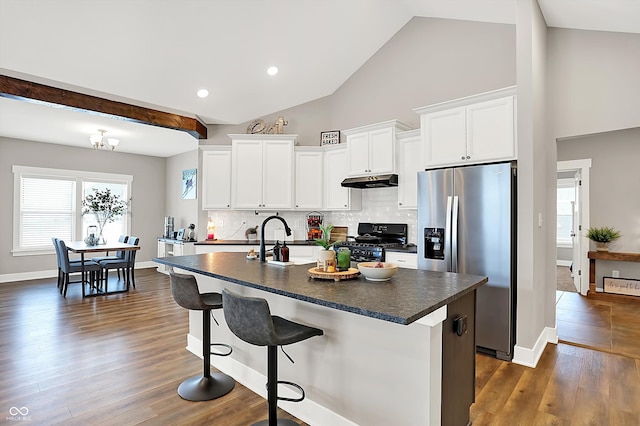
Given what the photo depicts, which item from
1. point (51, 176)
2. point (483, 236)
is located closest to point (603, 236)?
point (483, 236)

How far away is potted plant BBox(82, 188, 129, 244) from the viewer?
7.47 m

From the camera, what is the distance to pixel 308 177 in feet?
17.6

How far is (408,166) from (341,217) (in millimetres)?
1535

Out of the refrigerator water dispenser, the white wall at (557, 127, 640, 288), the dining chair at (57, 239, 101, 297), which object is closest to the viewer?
the refrigerator water dispenser

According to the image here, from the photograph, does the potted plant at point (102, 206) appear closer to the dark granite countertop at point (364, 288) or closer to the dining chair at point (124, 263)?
the dining chair at point (124, 263)

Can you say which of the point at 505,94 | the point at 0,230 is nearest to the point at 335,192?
the point at 505,94

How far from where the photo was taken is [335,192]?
17.0ft

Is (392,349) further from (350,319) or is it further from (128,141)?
(128,141)

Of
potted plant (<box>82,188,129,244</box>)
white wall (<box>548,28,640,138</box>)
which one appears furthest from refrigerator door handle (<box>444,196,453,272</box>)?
potted plant (<box>82,188,129,244</box>)

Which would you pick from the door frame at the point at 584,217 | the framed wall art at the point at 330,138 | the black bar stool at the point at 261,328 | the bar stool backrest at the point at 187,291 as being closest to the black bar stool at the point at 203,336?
the bar stool backrest at the point at 187,291

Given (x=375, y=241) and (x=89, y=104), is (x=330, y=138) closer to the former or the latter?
(x=375, y=241)

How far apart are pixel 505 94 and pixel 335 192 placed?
2.58 metres

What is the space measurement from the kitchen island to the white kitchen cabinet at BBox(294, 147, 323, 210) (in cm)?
279

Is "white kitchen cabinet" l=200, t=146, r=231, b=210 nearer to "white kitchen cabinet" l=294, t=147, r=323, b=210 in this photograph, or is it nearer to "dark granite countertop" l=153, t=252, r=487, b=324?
"white kitchen cabinet" l=294, t=147, r=323, b=210
